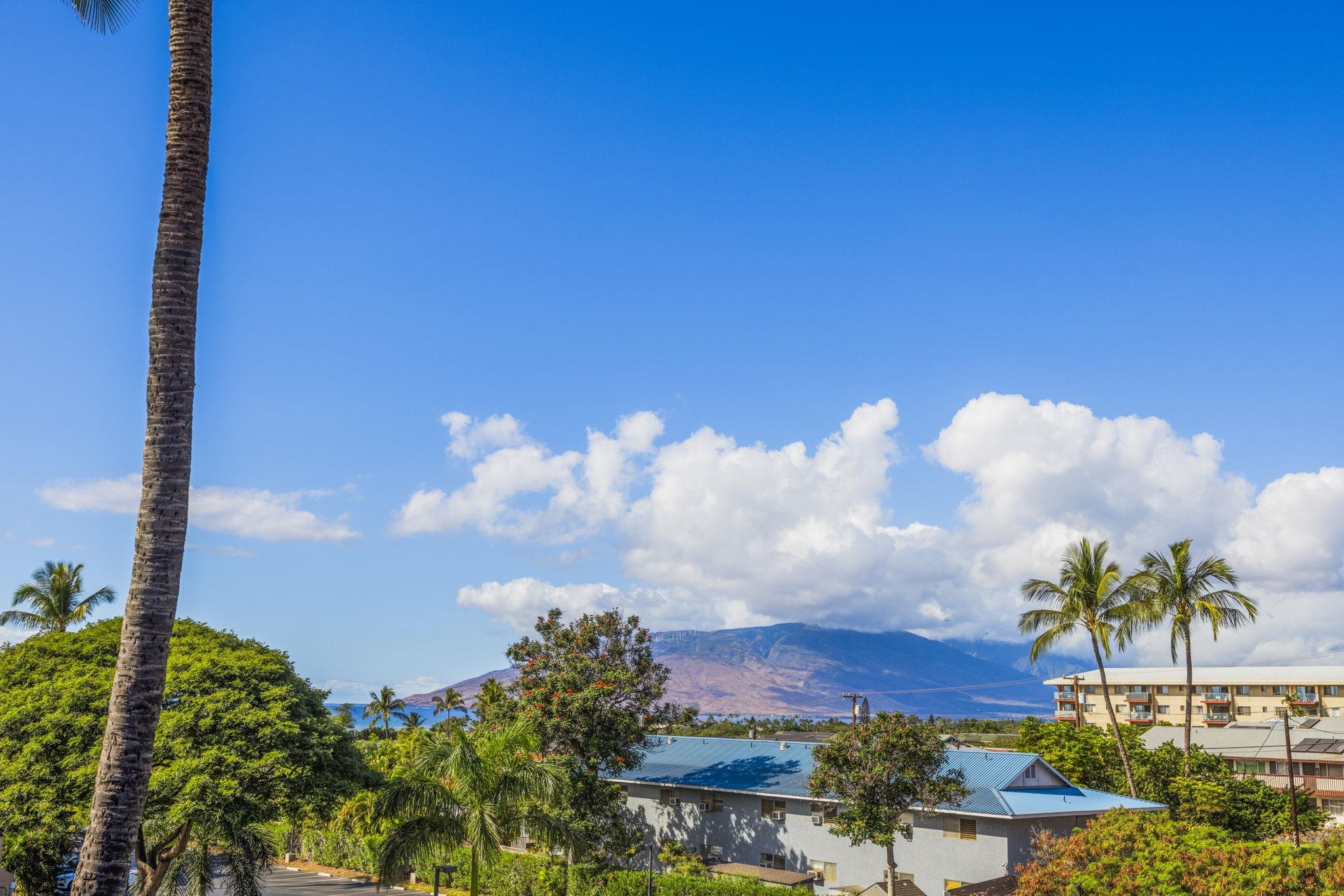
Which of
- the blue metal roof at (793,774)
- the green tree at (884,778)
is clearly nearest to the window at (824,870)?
the blue metal roof at (793,774)

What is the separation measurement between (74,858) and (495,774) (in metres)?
19.3

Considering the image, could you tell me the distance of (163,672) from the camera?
12.0 metres

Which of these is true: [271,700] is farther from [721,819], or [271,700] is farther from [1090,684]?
[1090,684]

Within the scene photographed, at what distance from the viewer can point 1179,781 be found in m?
51.3

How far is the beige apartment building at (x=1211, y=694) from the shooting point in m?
112

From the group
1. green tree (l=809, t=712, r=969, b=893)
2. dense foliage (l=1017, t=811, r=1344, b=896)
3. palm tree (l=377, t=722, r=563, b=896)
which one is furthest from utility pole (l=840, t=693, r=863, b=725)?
dense foliage (l=1017, t=811, r=1344, b=896)

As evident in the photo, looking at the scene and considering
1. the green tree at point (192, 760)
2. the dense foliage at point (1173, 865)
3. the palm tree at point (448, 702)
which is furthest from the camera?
the palm tree at point (448, 702)

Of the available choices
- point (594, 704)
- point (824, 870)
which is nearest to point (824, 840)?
point (824, 870)

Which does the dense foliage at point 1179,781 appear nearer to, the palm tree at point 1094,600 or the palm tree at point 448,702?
the palm tree at point 1094,600

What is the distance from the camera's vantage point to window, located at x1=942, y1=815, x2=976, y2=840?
3562 cm

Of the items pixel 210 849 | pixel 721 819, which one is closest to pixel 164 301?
pixel 210 849

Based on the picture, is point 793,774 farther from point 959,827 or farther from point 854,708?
point 854,708

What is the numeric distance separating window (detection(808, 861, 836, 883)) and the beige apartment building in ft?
237

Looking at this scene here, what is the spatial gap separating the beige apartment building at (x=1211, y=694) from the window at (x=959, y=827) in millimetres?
73423
